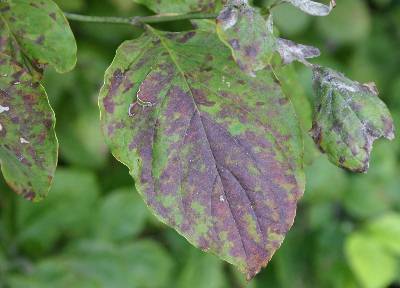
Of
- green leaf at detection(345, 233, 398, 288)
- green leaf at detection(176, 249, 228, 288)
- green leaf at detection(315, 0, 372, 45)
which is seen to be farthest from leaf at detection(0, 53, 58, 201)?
green leaf at detection(315, 0, 372, 45)

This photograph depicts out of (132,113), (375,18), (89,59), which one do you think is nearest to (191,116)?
(132,113)

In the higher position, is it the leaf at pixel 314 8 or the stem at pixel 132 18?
the leaf at pixel 314 8

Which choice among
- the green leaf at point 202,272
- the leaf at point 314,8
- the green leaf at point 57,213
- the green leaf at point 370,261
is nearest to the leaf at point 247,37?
the leaf at point 314,8

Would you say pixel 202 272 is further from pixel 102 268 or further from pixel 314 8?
pixel 314 8

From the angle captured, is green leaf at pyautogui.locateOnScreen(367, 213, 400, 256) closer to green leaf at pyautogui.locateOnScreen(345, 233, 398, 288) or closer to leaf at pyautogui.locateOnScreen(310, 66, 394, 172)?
green leaf at pyautogui.locateOnScreen(345, 233, 398, 288)

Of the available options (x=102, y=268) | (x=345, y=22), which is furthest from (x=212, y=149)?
(x=345, y=22)

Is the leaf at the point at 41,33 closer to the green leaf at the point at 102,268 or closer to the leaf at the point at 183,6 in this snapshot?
the leaf at the point at 183,6
